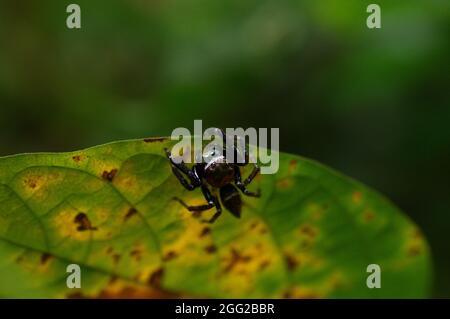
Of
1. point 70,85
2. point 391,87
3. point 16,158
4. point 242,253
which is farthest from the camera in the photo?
point 70,85

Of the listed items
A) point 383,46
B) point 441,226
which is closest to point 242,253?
point 441,226

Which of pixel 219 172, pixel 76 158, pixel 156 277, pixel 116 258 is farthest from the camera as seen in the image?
pixel 219 172

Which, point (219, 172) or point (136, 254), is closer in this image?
point (136, 254)

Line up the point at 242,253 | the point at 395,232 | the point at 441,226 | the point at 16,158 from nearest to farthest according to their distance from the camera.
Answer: the point at 16,158, the point at 242,253, the point at 395,232, the point at 441,226

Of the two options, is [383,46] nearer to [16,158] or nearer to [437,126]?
[437,126]

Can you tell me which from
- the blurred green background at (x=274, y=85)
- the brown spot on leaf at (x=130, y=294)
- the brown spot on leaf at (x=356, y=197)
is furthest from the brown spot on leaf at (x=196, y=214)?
the blurred green background at (x=274, y=85)

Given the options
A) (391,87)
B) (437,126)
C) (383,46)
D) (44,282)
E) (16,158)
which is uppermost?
(383,46)

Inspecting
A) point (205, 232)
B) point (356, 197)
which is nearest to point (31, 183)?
point (205, 232)

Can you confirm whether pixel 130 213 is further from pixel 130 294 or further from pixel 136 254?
pixel 130 294

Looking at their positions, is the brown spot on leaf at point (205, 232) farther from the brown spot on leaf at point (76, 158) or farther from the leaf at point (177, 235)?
the brown spot on leaf at point (76, 158)
